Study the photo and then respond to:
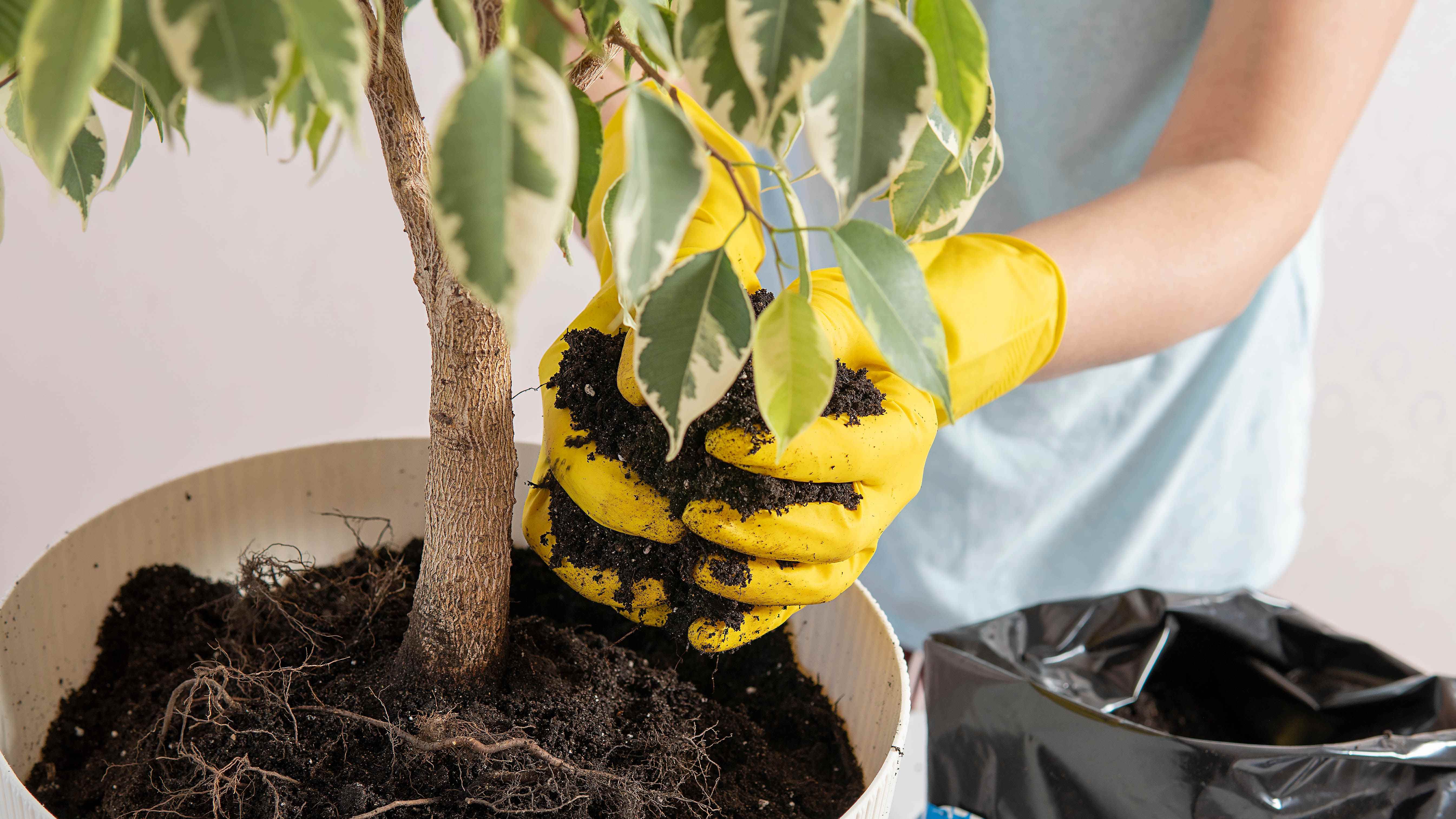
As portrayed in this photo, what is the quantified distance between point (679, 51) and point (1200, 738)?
0.94m

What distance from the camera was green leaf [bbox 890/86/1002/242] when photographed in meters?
0.42

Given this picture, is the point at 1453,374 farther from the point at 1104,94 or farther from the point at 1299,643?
the point at 1104,94

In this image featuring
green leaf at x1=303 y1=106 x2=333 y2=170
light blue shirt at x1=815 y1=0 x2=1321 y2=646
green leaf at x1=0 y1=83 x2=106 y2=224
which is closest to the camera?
green leaf at x1=303 y1=106 x2=333 y2=170

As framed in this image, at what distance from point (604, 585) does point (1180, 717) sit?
707 millimetres

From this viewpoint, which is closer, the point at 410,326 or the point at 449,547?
the point at 449,547

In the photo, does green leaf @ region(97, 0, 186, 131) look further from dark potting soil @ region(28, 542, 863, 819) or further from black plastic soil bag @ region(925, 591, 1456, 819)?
black plastic soil bag @ region(925, 591, 1456, 819)

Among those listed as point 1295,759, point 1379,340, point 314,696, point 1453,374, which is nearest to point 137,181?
point 314,696

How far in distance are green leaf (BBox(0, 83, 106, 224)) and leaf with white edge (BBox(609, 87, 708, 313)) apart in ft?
1.05

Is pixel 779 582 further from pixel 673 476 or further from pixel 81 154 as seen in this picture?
pixel 81 154

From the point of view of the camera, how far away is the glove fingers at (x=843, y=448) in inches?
19.5

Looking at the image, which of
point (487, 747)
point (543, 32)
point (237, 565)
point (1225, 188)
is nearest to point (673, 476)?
point (487, 747)

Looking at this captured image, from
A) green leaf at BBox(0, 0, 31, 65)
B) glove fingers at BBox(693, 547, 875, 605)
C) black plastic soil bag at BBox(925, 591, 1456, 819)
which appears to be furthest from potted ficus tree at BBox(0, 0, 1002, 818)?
black plastic soil bag at BBox(925, 591, 1456, 819)

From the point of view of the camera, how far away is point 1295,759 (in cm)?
71

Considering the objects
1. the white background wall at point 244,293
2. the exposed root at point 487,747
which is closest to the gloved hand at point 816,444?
the exposed root at point 487,747
